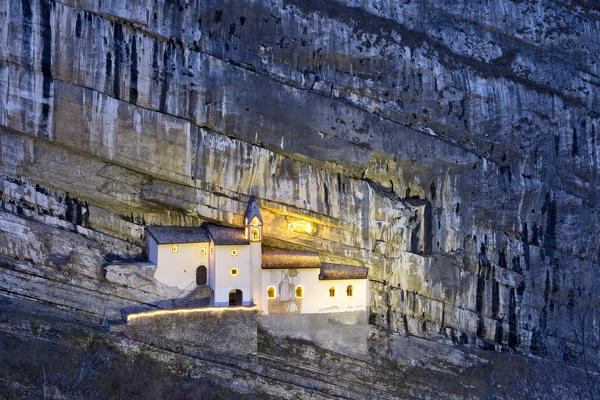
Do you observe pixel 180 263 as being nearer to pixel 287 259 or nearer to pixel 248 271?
pixel 248 271

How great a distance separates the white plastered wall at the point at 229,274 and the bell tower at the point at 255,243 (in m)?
0.21

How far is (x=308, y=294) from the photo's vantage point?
4600 centimetres

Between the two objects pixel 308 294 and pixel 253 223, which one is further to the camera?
pixel 308 294

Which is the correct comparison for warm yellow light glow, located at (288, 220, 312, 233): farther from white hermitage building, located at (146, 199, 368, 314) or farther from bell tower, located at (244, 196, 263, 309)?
bell tower, located at (244, 196, 263, 309)

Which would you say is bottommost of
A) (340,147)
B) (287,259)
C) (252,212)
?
(287,259)

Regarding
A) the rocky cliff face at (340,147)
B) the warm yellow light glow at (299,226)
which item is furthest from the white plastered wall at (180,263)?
the warm yellow light glow at (299,226)

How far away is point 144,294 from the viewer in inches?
1725

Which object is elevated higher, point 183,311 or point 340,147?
point 340,147

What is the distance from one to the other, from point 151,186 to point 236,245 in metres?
5.23

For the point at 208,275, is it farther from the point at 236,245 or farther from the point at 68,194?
the point at 68,194

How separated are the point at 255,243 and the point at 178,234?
12.8 feet

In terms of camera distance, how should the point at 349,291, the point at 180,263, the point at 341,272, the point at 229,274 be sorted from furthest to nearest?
the point at 341,272 < the point at 349,291 < the point at 229,274 < the point at 180,263

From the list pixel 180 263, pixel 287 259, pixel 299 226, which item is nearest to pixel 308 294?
pixel 287 259

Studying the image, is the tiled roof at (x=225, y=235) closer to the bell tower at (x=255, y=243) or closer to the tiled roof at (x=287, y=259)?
the bell tower at (x=255, y=243)
